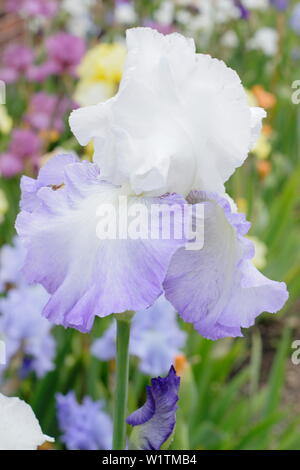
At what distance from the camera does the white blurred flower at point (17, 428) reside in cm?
49

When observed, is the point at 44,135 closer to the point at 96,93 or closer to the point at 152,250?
the point at 96,93

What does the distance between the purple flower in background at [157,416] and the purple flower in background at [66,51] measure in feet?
4.97

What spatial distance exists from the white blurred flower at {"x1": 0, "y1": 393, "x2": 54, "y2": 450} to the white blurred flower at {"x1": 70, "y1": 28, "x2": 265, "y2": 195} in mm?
173

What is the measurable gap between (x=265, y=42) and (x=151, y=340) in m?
2.31

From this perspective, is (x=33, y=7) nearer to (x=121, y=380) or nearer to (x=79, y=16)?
(x=79, y=16)

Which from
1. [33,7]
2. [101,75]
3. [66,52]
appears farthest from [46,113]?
[33,7]

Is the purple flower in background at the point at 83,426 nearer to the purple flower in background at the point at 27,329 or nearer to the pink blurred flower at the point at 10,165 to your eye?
the purple flower in background at the point at 27,329

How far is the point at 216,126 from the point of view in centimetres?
48

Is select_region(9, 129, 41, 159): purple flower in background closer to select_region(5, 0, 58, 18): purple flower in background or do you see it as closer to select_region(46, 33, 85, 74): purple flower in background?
select_region(46, 33, 85, 74): purple flower in background

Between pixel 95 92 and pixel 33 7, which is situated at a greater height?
pixel 33 7

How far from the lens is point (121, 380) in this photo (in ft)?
1.78

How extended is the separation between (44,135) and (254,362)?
97 cm

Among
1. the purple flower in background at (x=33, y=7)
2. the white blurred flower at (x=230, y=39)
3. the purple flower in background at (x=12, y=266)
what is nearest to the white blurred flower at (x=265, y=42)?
the white blurred flower at (x=230, y=39)

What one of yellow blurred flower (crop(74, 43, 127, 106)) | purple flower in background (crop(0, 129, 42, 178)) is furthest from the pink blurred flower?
yellow blurred flower (crop(74, 43, 127, 106))
